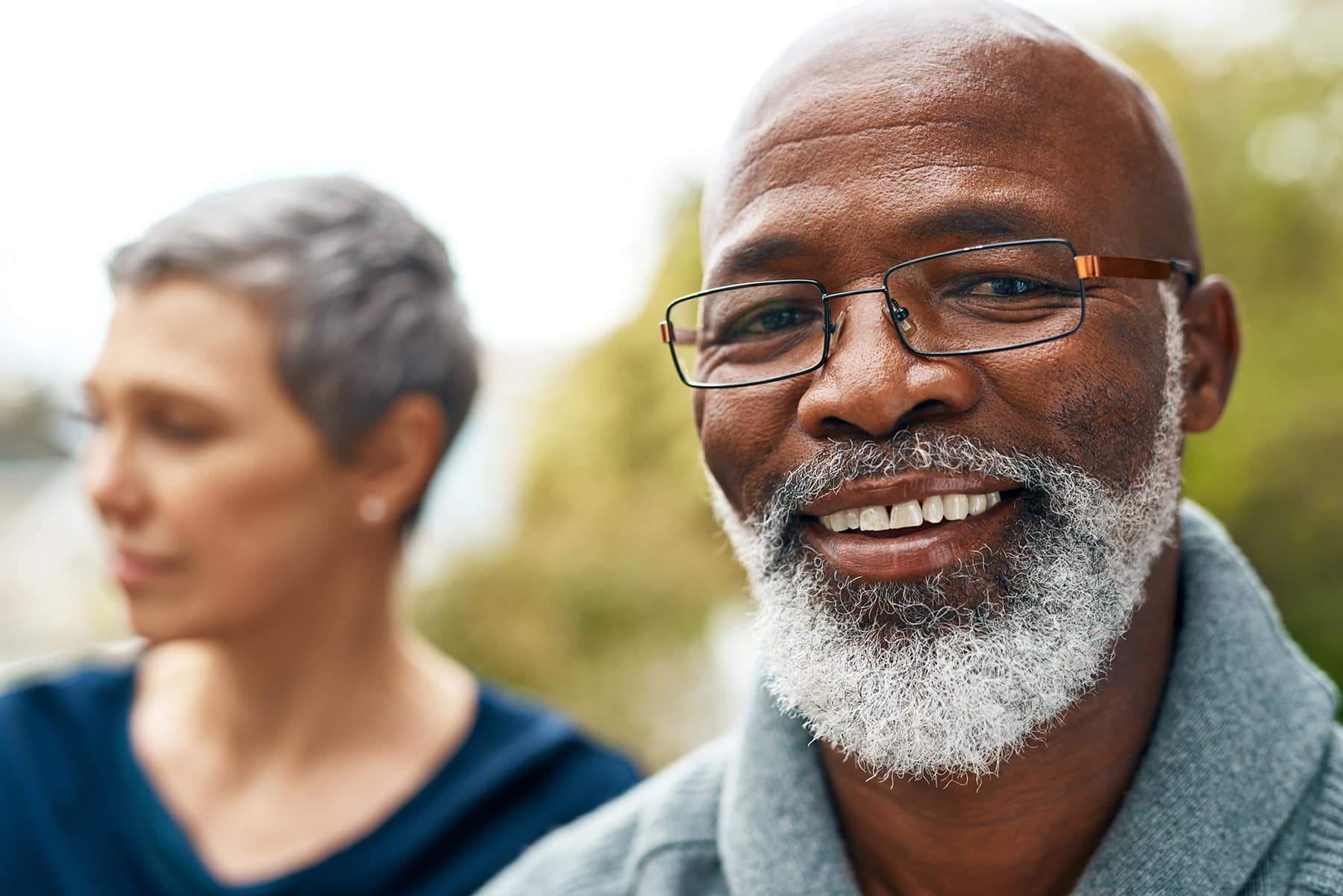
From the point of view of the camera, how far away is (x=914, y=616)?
61.7 inches

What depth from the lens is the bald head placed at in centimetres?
159

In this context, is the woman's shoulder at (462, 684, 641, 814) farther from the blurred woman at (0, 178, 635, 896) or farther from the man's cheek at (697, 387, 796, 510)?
the man's cheek at (697, 387, 796, 510)

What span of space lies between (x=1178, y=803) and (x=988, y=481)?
20.8 inches

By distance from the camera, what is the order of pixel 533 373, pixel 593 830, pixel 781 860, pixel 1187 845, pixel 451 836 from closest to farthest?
pixel 1187 845, pixel 781 860, pixel 593 830, pixel 451 836, pixel 533 373

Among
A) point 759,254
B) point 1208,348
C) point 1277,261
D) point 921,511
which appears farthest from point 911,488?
point 1277,261

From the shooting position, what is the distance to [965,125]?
1600 millimetres

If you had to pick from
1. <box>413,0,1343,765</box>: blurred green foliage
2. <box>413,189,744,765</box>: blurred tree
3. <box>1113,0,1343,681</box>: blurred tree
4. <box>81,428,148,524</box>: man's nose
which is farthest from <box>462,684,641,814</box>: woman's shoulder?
<box>1113,0,1343,681</box>: blurred tree

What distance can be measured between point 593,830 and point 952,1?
1583mm

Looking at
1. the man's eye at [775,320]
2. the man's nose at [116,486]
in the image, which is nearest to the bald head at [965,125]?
the man's eye at [775,320]

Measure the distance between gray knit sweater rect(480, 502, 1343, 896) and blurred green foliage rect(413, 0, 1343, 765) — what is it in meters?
4.57

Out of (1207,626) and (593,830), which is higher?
(1207,626)

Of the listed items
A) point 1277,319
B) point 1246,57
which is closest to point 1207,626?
point 1277,319

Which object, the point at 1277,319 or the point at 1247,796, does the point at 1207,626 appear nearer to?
the point at 1247,796

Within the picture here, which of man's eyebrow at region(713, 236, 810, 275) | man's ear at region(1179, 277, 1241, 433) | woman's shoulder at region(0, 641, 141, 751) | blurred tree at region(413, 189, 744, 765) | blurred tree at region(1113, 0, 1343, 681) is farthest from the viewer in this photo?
blurred tree at region(1113, 0, 1343, 681)
